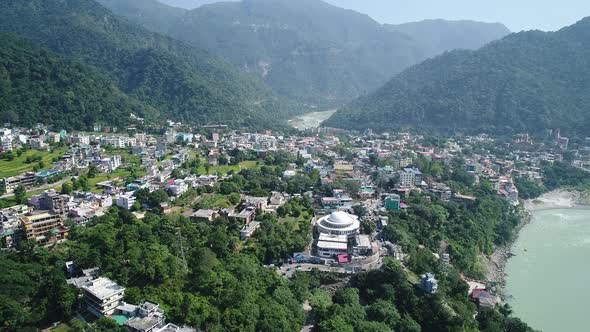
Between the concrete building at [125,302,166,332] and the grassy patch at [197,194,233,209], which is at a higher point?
the grassy patch at [197,194,233,209]

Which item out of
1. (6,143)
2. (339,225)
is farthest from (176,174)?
(6,143)

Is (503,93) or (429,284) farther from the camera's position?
(503,93)

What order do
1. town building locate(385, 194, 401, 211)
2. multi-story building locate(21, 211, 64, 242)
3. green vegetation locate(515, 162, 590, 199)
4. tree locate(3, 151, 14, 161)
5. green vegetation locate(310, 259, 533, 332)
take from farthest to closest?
1. green vegetation locate(515, 162, 590, 199)
2. tree locate(3, 151, 14, 161)
3. town building locate(385, 194, 401, 211)
4. multi-story building locate(21, 211, 64, 242)
5. green vegetation locate(310, 259, 533, 332)

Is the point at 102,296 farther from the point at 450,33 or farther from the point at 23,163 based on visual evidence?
the point at 450,33

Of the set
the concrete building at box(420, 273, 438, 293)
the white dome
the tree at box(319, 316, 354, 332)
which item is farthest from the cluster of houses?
the white dome

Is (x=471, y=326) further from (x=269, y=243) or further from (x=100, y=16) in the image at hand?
(x=100, y=16)

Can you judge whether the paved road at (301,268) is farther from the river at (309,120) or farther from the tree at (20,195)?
the river at (309,120)

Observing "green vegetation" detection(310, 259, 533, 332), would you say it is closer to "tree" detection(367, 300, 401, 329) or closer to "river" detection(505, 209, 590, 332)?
"tree" detection(367, 300, 401, 329)
